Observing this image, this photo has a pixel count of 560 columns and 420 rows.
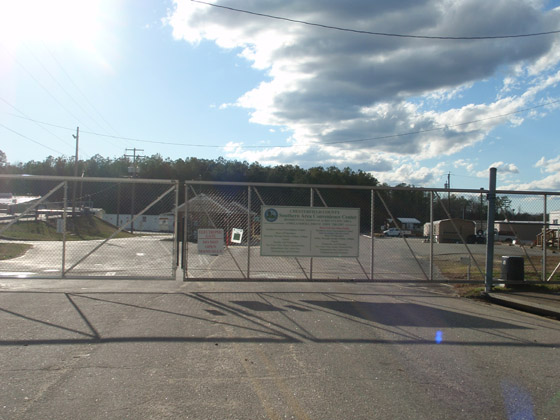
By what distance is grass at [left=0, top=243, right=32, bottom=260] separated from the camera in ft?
58.2

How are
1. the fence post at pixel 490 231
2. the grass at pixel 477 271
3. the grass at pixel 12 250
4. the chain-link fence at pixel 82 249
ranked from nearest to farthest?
the chain-link fence at pixel 82 249 < the fence post at pixel 490 231 < the grass at pixel 477 271 < the grass at pixel 12 250

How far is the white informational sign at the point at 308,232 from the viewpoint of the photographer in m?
10.6

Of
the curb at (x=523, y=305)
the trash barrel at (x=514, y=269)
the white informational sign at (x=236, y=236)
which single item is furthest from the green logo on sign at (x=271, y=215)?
the trash barrel at (x=514, y=269)

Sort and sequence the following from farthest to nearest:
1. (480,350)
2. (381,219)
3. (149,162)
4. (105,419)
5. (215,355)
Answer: (149,162) → (381,219) → (480,350) → (215,355) → (105,419)

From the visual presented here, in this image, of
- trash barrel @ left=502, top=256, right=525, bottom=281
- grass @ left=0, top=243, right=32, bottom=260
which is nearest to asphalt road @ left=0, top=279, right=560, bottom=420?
trash barrel @ left=502, top=256, right=525, bottom=281

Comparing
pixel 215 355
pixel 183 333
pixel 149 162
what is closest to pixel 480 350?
pixel 215 355

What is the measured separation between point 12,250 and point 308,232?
593 inches

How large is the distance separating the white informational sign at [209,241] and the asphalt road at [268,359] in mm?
1486

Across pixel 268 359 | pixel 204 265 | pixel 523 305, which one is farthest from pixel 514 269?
pixel 204 265

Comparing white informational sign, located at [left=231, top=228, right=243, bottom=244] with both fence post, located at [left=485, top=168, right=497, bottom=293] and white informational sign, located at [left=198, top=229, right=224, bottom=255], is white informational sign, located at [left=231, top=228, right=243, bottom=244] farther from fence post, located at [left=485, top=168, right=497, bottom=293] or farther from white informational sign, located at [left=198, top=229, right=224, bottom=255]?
fence post, located at [left=485, top=168, right=497, bottom=293]

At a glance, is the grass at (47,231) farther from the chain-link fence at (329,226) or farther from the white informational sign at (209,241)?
the white informational sign at (209,241)

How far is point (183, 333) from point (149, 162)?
94.6 meters

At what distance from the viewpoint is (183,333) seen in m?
6.55

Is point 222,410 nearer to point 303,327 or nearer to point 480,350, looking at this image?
point 303,327
